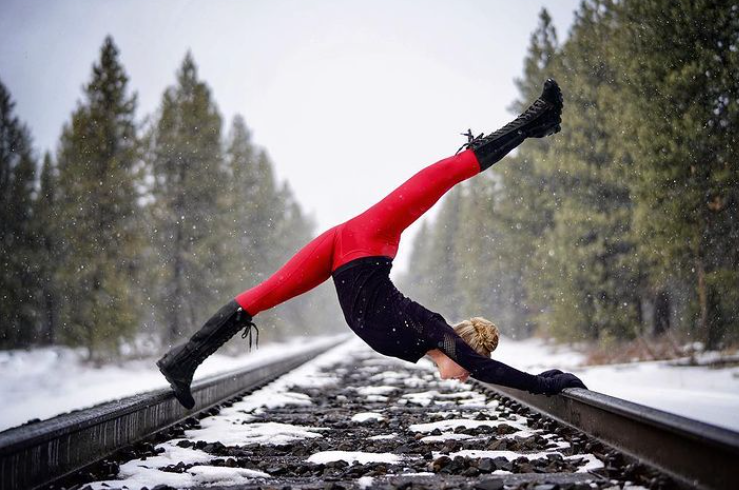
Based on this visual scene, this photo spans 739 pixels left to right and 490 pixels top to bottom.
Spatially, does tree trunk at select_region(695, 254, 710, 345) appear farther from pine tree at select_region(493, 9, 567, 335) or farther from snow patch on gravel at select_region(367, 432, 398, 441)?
snow patch on gravel at select_region(367, 432, 398, 441)

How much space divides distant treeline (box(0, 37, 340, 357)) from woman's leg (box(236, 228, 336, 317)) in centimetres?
1730

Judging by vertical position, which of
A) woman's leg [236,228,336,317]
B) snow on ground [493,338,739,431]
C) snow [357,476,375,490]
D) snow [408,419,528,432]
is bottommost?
snow on ground [493,338,739,431]

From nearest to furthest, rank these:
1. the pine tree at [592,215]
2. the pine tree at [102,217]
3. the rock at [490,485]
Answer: the rock at [490,485] → the pine tree at [592,215] → the pine tree at [102,217]

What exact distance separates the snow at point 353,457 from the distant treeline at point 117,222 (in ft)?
58.8

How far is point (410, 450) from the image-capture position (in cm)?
314

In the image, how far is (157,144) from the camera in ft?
77.2

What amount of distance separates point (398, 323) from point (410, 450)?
2.41ft

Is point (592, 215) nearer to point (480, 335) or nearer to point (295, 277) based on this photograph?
point (480, 335)

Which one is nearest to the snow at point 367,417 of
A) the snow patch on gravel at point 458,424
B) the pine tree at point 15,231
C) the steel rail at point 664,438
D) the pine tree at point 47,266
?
the snow patch on gravel at point 458,424

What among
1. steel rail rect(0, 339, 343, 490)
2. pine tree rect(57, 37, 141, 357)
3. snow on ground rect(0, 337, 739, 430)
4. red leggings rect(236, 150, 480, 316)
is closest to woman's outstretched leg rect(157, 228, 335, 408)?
red leggings rect(236, 150, 480, 316)

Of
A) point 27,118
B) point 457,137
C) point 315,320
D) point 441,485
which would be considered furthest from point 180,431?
point 315,320

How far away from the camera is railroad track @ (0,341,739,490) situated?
2191mm

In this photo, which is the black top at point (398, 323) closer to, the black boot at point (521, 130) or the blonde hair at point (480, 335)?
the blonde hair at point (480, 335)

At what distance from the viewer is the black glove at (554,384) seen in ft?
11.6
